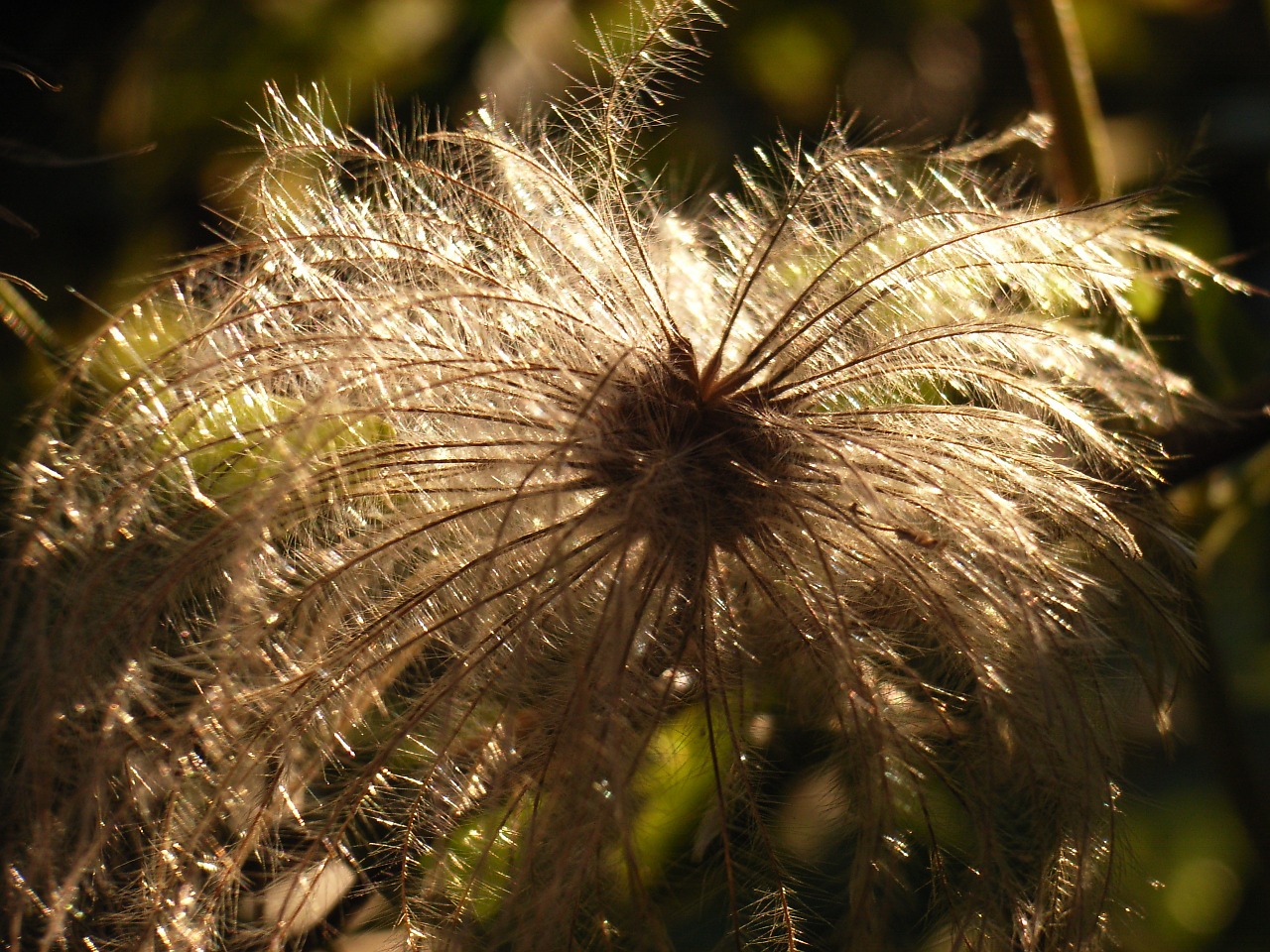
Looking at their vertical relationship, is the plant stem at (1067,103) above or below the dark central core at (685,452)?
above

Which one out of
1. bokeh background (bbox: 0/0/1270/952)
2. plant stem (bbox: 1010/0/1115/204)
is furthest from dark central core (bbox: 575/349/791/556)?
plant stem (bbox: 1010/0/1115/204)

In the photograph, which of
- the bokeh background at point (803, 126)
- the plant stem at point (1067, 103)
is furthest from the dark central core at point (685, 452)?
the plant stem at point (1067, 103)

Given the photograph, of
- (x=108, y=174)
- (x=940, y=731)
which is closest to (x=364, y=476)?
(x=940, y=731)

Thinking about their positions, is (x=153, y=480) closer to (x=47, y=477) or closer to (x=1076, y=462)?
(x=47, y=477)

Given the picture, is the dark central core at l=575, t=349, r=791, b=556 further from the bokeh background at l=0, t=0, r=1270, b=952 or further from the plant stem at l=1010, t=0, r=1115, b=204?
the plant stem at l=1010, t=0, r=1115, b=204

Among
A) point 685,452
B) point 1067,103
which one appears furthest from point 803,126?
point 685,452

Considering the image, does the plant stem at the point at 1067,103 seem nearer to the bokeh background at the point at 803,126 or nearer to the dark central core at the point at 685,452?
the bokeh background at the point at 803,126

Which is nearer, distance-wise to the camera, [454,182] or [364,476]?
[364,476]

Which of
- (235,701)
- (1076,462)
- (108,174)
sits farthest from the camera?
(108,174)
